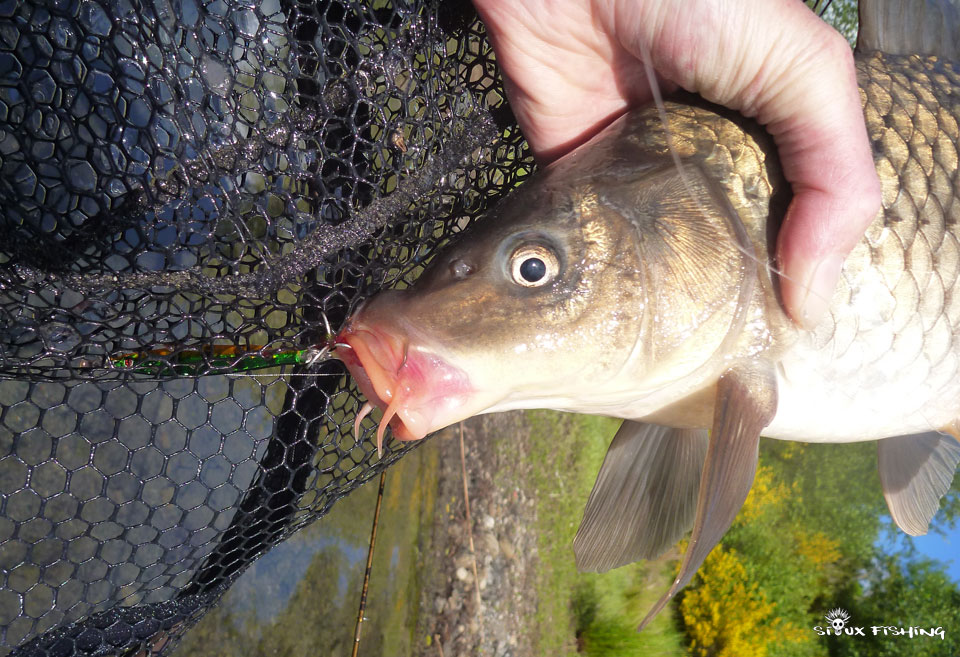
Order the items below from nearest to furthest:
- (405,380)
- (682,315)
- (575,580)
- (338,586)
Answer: (405,380)
(682,315)
(338,586)
(575,580)

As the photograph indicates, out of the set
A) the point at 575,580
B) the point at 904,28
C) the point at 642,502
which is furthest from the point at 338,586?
the point at 904,28

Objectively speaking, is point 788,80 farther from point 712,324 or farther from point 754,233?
point 712,324

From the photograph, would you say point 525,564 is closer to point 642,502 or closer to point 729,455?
point 642,502

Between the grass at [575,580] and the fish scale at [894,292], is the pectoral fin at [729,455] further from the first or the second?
the grass at [575,580]

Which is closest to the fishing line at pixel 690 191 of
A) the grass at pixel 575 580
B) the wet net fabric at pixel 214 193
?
the wet net fabric at pixel 214 193

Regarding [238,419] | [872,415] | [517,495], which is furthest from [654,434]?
[517,495]

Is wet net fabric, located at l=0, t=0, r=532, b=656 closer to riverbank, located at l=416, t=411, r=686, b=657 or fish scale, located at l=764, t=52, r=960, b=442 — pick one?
fish scale, located at l=764, t=52, r=960, b=442

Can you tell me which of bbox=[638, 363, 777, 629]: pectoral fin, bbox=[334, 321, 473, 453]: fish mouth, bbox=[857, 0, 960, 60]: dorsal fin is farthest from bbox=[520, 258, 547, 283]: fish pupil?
bbox=[857, 0, 960, 60]: dorsal fin
